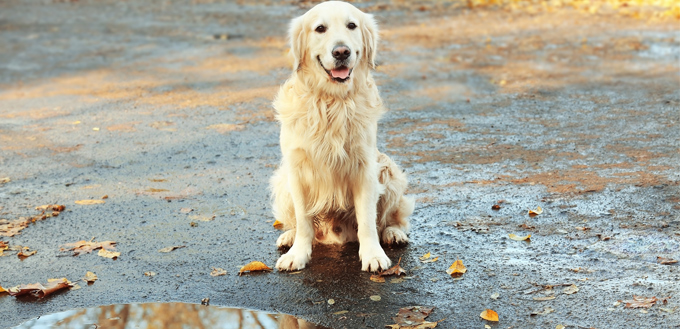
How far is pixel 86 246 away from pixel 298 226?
5.38ft

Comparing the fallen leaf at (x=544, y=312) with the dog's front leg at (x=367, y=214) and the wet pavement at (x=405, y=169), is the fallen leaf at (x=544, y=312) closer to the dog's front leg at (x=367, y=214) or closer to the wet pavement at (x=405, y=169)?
the wet pavement at (x=405, y=169)

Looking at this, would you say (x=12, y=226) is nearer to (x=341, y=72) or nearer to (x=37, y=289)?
(x=37, y=289)

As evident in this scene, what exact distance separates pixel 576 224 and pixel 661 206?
30.4 inches

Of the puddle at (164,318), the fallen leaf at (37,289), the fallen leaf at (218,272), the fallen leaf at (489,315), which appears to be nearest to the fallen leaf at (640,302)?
the fallen leaf at (489,315)

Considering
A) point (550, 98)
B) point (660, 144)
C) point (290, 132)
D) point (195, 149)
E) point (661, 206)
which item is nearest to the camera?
point (290, 132)

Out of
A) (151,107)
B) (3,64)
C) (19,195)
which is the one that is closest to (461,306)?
(19,195)

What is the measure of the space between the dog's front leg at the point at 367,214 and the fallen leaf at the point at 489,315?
0.93 metres

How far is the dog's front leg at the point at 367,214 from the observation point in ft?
15.9

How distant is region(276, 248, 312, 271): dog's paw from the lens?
4.79 meters

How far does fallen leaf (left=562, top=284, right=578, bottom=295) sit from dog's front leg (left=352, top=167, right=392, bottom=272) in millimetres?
1154

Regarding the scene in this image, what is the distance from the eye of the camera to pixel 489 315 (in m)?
3.99

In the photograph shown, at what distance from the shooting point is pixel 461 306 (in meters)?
4.16

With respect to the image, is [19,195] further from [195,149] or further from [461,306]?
[461,306]

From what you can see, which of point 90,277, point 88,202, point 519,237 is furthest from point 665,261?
point 88,202
